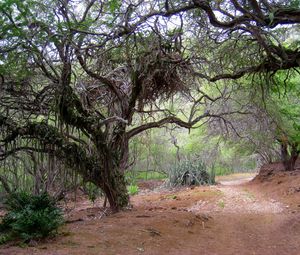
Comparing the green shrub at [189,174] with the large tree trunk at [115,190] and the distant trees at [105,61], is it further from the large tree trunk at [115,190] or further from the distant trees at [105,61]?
the large tree trunk at [115,190]

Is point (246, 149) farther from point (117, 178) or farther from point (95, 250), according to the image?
point (95, 250)

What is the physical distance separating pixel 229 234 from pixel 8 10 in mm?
5792

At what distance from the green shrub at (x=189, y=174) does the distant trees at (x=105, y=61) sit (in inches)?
336

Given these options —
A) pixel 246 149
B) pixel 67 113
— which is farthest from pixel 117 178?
pixel 246 149

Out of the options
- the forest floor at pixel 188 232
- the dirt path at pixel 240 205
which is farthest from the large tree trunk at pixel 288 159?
the forest floor at pixel 188 232

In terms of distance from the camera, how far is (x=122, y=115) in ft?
29.9

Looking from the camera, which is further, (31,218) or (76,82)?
(76,82)

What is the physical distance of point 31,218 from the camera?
5.61 metres

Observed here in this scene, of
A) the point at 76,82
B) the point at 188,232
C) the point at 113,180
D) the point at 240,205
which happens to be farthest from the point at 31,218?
the point at 240,205

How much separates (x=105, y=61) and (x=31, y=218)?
4.48m

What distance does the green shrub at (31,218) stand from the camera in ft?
18.3

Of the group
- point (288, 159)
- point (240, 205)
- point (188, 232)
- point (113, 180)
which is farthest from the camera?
point (288, 159)

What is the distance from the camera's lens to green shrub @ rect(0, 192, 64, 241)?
5.59 m

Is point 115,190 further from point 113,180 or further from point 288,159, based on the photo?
point 288,159
